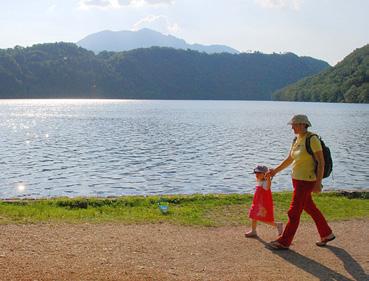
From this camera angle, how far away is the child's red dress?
31.9ft

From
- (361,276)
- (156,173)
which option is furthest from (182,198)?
(156,173)

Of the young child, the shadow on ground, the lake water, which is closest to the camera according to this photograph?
the shadow on ground

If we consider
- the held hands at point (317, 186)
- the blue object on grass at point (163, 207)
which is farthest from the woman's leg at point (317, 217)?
the blue object on grass at point (163, 207)

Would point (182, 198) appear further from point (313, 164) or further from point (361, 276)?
point (361, 276)

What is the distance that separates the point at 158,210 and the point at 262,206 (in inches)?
124

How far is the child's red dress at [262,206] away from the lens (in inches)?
383

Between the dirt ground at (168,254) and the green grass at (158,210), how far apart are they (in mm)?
635

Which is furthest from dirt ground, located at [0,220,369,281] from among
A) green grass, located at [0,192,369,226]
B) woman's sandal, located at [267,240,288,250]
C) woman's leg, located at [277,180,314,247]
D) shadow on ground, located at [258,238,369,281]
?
green grass, located at [0,192,369,226]

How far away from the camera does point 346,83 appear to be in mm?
171125

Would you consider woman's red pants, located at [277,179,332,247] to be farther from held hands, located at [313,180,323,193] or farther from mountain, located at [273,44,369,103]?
mountain, located at [273,44,369,103]

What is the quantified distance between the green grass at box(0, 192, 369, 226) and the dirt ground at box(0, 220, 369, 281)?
0.63 m

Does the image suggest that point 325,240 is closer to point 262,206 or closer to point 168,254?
point 262,206

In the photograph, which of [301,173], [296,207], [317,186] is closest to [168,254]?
[296,207]

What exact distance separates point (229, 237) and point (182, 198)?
4.01 m
